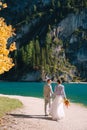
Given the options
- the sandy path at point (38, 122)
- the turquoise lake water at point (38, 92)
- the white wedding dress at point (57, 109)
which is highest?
the white wedding dress at point (57, 109)

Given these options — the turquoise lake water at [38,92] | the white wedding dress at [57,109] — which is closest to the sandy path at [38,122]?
the white wedding dress at [57,109]

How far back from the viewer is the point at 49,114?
33594 mm

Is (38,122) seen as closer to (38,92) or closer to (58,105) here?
(58,105)

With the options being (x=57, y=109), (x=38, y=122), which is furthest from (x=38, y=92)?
(x=38, y=122)

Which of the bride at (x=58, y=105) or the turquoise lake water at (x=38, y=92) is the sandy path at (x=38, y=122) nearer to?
the bride at (x=58, y=105)

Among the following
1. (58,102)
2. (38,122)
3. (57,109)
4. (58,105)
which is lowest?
(38,122)

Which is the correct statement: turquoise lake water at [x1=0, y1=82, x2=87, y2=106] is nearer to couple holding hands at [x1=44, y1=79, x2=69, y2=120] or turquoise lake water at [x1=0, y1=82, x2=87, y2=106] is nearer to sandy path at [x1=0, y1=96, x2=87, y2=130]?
sandy path at [x1=0, y1=96, x2=87, y2=130]

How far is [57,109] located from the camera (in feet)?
106

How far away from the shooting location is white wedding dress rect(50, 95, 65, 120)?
32031 mm

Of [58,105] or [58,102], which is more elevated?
[58,102]

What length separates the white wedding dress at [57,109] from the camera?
105 ft

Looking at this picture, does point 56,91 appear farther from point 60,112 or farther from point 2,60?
point 2,60

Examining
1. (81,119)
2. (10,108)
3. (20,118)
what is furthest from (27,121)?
(10,108)

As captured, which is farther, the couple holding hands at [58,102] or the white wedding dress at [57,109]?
the couple holding hands at [58,102]
